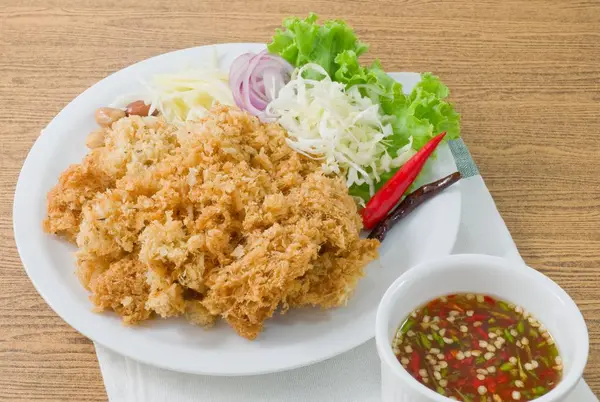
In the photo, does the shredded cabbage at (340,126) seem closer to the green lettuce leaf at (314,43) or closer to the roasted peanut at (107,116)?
the green lettuce leaf at (314,43)

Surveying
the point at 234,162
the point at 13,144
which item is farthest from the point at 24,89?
the point at 234,162

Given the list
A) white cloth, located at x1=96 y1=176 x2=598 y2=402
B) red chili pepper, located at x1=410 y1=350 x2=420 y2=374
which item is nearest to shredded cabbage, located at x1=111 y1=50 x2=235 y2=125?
white cloth, located at x1=96 y1=176 x2=598 y2=402

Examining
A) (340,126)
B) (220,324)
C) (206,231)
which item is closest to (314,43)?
(340,126)

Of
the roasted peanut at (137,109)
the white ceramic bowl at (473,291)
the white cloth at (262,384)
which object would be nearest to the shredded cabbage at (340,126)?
the roasted peanut at (137,109)

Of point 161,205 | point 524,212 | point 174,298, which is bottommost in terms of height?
point 524,212

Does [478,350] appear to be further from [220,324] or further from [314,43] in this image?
[314,43]

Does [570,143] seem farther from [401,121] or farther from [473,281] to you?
[473,281]

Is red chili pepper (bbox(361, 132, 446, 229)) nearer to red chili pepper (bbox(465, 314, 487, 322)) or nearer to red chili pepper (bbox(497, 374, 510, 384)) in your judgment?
red chili pepper (bbox(465, 314, 487, 322))
